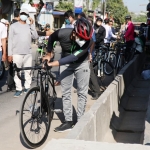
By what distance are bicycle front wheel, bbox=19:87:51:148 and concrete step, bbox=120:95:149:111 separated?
3.33m

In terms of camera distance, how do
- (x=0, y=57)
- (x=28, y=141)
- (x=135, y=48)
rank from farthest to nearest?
(x=135, y=48) → (x=0, y=57) → (x=28, y=141)

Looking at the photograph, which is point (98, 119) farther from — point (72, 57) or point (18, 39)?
point (18, 39)

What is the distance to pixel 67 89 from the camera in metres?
6.52

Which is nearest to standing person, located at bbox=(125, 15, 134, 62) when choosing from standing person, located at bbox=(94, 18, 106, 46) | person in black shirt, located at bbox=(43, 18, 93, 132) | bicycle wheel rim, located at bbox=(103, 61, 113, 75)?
bicycle wheel rim, located at bbox=(103, 61, 113, 75)

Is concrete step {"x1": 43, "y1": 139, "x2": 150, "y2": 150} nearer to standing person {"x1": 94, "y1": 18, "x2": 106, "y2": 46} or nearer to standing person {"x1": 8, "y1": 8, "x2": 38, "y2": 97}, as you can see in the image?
standing person {"x1": 8, "y1": 8, "x2": 38, "y2": 97}

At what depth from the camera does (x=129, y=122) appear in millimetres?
8102

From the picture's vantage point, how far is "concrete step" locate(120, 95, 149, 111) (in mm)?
9323

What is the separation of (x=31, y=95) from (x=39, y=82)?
323mm

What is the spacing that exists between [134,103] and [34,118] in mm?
4542

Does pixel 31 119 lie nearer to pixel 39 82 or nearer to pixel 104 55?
pixel 39 82

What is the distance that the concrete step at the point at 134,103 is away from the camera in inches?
367

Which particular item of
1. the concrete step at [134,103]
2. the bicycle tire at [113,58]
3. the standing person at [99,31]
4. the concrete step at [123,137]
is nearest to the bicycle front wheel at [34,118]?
the concrete step at [123,137]

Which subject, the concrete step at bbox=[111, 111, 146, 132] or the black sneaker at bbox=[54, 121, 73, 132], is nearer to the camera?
the black sneaker at bbox=[54, 121, 73, 132]

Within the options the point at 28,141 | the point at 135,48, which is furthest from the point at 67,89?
the point at 135,48
